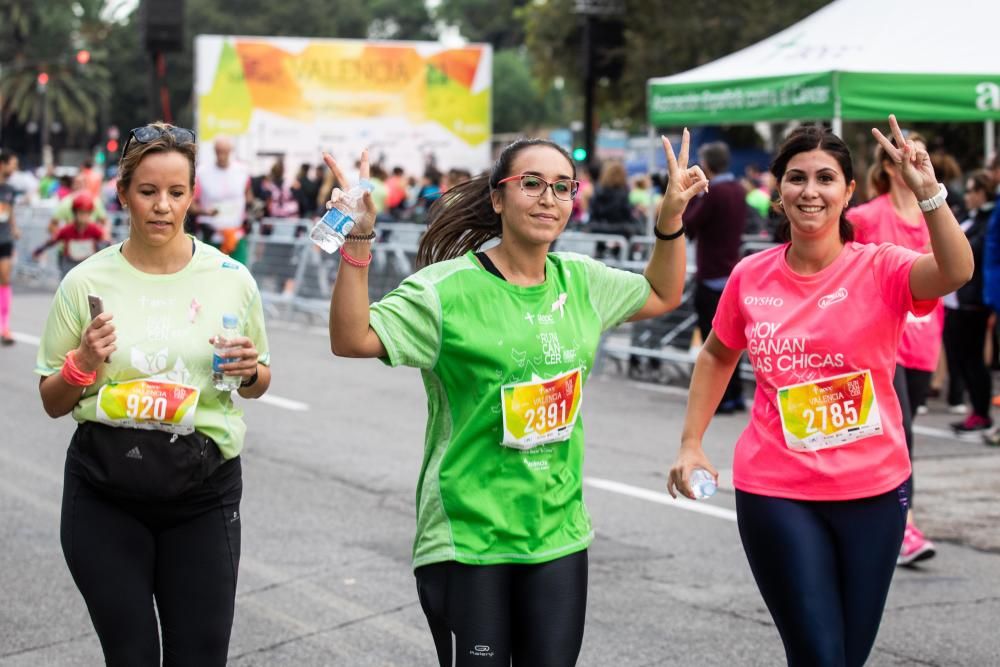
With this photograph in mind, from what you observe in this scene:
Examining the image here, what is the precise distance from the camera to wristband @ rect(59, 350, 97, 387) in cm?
371

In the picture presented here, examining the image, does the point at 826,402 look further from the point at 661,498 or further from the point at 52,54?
the point at 52,54

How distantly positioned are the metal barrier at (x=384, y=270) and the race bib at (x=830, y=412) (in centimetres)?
612

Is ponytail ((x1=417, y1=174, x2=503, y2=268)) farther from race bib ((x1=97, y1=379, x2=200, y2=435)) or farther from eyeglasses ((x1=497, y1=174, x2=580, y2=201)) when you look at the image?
race bib ((x1=97, y1=379, x2=200, y2=435))

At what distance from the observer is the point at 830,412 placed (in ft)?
13.2

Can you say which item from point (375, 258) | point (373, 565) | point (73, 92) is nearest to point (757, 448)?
point (373, 565)

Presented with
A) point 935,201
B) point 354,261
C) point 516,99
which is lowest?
point 354,261

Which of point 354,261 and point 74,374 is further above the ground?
point 354,261

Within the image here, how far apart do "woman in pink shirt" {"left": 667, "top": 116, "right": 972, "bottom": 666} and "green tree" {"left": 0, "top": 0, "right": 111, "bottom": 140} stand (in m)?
83.6

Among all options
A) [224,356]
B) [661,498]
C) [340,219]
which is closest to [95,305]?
[224,356]

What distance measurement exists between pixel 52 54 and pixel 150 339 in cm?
8680

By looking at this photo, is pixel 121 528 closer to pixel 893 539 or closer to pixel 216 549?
pixel 216 549

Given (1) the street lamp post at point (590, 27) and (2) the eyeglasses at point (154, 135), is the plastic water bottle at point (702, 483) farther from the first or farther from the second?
(1) the street lamp post at point (590, 27)

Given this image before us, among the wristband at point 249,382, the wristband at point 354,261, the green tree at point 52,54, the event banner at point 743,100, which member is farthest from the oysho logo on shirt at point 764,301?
the green tree at point 52,54

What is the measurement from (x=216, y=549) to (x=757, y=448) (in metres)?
1.42
